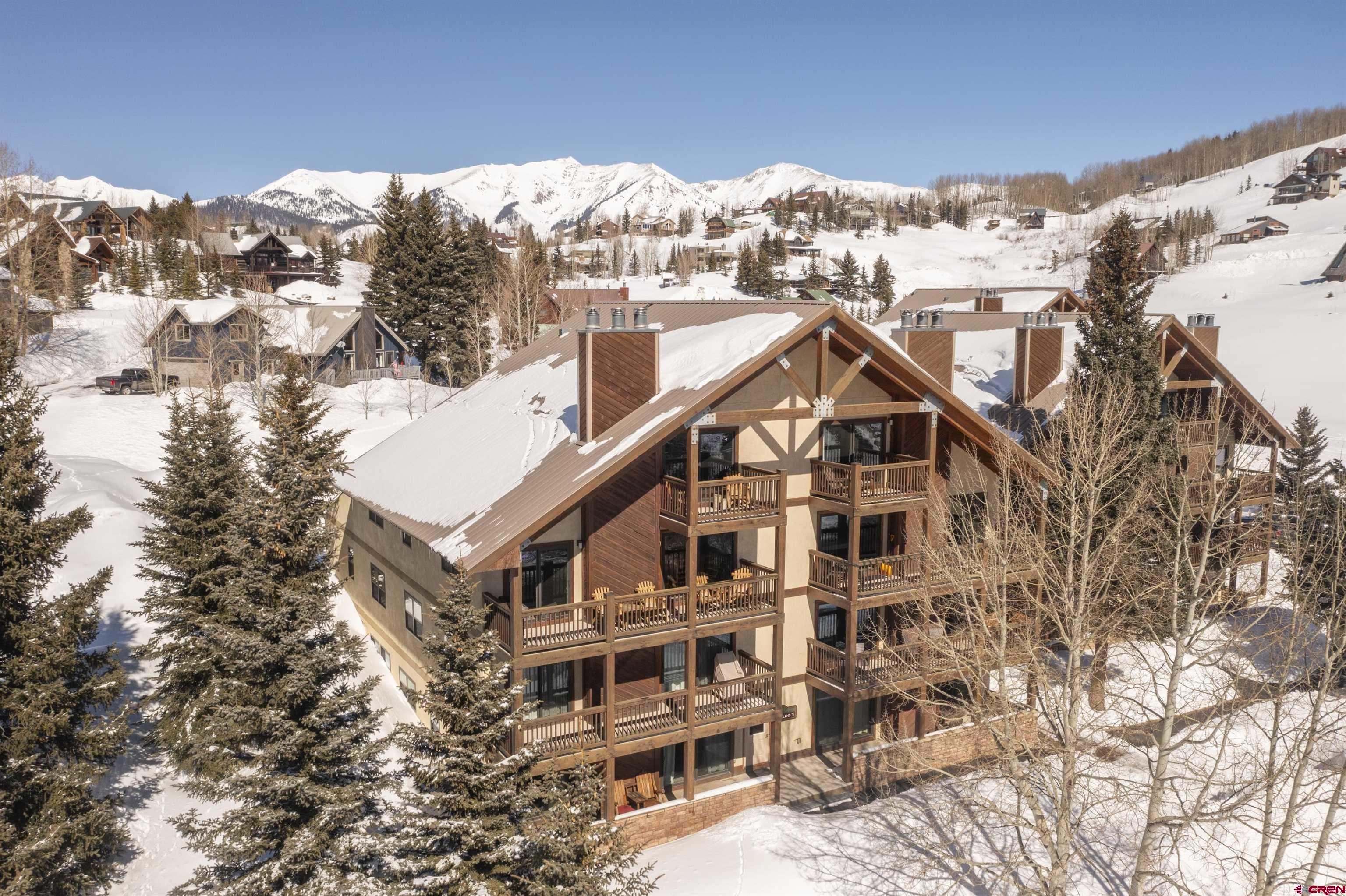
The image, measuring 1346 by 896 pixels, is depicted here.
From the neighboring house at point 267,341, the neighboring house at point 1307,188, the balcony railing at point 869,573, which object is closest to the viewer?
the balcony railing at point 869,573

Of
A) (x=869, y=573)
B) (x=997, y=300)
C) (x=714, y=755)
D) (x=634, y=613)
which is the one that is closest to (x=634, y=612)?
(x=634, y=613)

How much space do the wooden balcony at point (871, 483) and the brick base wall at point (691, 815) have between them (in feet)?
23.5

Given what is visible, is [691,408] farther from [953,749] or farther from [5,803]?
[5,803]

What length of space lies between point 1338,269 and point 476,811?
410 ft

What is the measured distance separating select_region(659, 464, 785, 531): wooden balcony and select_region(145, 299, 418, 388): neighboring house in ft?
119

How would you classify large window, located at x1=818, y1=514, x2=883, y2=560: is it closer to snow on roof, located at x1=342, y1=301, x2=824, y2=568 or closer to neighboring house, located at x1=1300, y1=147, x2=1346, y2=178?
snow on roof, located at x1=342, y1=301, x2=824, y2=568

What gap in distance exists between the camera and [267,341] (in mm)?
57594

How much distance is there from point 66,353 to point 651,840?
62.9 meters

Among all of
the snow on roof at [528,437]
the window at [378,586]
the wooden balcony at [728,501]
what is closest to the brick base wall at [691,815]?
the wooden balcony at [728,501]

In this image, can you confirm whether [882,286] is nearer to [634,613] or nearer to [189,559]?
[634,613]

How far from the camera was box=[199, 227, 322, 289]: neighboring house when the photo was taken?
104 m

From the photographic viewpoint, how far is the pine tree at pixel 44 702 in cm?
1506

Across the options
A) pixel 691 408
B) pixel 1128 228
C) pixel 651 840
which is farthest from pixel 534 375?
pixel 1128 228

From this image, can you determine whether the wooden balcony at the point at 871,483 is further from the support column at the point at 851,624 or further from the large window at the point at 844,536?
the large window at the point at 844,536
